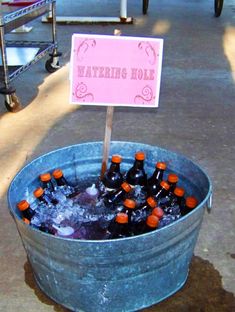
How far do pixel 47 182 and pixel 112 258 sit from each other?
0.49m

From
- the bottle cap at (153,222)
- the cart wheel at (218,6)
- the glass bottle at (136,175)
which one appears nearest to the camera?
the bottle cap at (153,222)

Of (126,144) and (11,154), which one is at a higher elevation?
(126,144)

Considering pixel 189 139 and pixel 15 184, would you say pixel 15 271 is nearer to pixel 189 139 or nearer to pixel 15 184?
pixel 15 184

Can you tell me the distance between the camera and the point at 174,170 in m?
1.73

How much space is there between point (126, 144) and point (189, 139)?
3.41ft

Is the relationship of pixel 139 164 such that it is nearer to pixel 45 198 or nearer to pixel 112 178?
pixel 112 178

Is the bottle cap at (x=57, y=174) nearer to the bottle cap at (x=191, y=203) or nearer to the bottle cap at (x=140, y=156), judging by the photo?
the bottle cap at (x=140, y=156)

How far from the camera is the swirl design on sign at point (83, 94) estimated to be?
62.8 inches

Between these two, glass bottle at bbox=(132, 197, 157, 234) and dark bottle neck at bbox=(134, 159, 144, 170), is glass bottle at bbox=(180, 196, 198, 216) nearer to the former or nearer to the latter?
glass bottle at bbox=(132, 197, 157, 234)

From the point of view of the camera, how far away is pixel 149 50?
1.55 metres

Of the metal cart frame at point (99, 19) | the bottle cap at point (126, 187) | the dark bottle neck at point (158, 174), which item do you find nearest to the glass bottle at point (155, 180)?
the dark bottle neck at point (158, 174)

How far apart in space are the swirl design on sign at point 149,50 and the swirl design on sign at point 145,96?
0.09 m

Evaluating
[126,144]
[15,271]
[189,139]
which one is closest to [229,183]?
[189,139]

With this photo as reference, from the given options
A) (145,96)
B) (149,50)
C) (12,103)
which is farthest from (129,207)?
(12,103)
